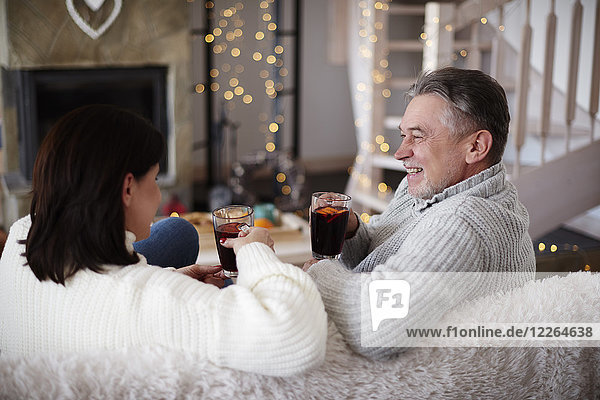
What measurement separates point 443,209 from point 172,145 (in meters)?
3.06

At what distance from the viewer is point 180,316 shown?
1.06 metres

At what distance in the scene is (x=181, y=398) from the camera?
1071 mm

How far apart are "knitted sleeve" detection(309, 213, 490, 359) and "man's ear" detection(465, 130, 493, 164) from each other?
0.25 m

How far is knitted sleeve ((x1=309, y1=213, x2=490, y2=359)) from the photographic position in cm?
116

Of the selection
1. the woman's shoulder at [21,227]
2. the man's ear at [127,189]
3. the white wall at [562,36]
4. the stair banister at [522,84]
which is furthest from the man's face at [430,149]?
the white wall at [562,36]

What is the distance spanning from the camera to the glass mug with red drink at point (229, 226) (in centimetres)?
133

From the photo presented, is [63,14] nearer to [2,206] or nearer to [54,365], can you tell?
[2,206]

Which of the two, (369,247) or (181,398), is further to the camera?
(369,247)

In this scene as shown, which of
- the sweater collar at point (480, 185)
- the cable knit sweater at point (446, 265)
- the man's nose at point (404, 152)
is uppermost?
the man's nose at point (404, 152)

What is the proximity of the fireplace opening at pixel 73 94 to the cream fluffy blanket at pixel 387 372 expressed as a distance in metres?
2.68

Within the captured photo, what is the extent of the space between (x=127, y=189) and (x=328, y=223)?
509 millimetres

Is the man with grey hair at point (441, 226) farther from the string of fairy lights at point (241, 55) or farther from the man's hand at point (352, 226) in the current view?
the string of fairy lights at point (241, 55)

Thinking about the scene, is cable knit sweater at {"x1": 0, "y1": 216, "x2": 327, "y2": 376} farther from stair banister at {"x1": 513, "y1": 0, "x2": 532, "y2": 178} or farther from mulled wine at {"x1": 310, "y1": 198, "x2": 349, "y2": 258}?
stair banister at {"x1": 513, "y1": 0, "x2": 532, "y2": 178}

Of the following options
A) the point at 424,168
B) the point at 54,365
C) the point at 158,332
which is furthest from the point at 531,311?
the point at 54,365
